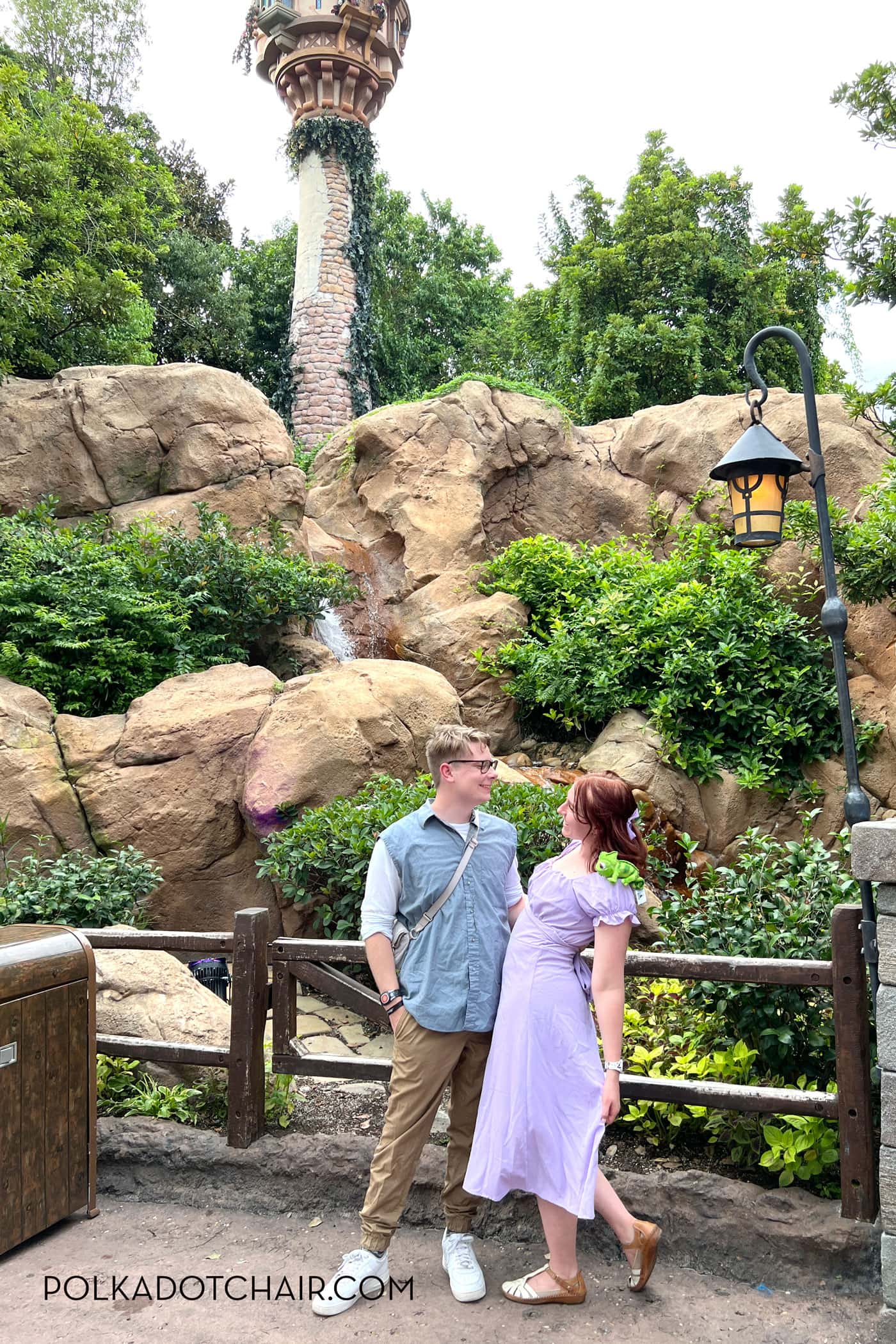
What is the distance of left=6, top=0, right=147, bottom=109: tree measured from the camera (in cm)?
2414

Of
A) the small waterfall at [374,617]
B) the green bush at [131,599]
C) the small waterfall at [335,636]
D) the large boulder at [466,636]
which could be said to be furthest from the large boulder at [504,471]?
the green bush at [131,599]

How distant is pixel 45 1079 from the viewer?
3637mm

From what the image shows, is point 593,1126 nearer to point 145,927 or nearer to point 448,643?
point 145,927

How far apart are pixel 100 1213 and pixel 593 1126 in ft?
7.38

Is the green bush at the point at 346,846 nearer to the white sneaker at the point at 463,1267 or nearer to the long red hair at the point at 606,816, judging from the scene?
the white sneaker at the point at 463,1267

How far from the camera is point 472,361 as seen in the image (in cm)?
2420

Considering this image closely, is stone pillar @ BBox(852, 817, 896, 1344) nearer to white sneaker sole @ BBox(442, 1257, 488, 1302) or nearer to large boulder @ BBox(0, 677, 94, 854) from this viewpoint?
white sneaker sole @ BBox(442, 1257, 488, 1302)

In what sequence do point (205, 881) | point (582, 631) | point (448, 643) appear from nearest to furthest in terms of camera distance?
point (205, 881)
point (582, 631)
point (448, 643)

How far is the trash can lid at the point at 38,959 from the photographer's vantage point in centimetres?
356

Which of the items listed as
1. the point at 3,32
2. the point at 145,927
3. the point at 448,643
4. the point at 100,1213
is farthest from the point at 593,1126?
the point at 3,32

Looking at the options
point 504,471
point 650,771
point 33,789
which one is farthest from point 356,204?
point 33,789

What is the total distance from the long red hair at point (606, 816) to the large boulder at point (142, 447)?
28.0 feet

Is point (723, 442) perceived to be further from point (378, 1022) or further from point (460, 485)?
point (378, 1022)

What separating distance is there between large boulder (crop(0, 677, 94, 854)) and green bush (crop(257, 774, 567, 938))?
4.97 ft
